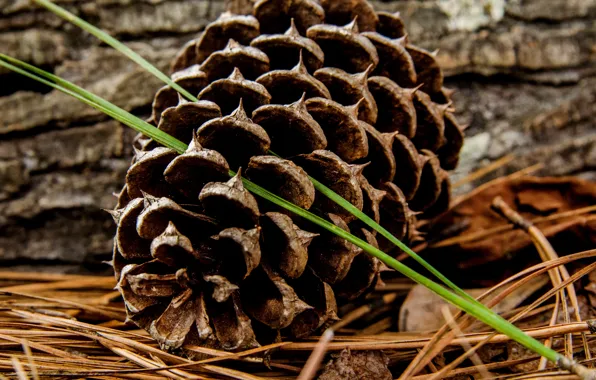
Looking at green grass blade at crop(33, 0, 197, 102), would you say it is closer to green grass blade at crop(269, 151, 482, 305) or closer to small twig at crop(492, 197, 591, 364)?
green grass blade at crop(269, 151, 482, 305)

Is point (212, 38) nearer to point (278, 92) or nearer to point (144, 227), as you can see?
point (278, 92)

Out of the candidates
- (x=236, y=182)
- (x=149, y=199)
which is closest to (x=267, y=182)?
(x=236, y=182)

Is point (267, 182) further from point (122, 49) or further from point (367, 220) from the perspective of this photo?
point (122, 49)

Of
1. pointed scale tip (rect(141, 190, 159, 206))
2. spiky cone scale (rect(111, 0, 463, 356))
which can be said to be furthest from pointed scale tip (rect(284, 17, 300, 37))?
pointed scale tip (rect(141, 190, 159, 206))

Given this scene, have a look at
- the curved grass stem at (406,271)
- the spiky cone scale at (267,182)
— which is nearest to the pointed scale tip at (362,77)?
the spiky cone scale at (267,182)

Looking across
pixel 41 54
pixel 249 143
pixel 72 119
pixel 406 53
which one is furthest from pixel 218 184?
pixel 41 54

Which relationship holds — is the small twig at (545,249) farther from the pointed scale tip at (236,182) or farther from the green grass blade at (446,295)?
the pointed scale tip at (236,182)
